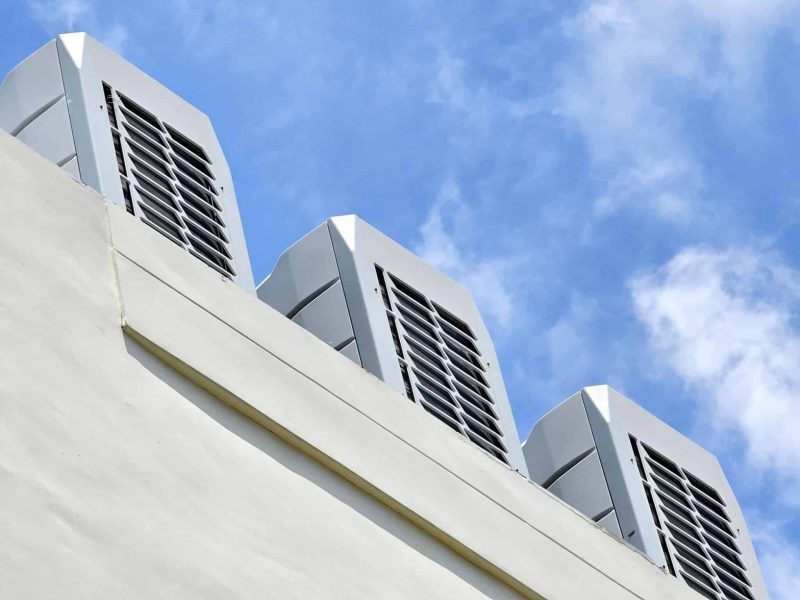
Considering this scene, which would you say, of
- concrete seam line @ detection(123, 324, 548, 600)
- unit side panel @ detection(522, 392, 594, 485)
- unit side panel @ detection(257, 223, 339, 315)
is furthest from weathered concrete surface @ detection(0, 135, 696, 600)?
unit side panel @ detection(522, 392, 594, 485)

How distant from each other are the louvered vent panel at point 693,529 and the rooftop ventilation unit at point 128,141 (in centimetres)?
244

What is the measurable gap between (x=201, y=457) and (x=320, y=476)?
0.62 metres

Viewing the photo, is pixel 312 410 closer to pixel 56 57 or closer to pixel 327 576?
pixel 327 576

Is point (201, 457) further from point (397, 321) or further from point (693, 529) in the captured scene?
point (693, 529)

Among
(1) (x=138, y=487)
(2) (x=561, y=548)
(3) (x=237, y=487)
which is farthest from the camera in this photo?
(2) (x=561, y=548)

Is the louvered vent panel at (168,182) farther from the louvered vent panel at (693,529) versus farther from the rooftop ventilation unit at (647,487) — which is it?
the louvered vent panel at (693,529)

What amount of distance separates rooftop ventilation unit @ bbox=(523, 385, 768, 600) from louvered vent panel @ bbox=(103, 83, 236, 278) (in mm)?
2212

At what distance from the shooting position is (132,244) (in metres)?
5.59

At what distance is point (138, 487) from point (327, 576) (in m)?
0.74

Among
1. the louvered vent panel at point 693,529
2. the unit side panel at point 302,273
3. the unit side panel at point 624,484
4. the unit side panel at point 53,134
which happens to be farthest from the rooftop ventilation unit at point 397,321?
the unit side panel at point 53,134

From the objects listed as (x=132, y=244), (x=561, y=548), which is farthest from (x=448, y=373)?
(x=132, y=244)

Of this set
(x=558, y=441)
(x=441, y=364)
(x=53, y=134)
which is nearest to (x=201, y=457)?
(x=53, y=134)

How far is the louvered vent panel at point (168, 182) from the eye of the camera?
6.41m

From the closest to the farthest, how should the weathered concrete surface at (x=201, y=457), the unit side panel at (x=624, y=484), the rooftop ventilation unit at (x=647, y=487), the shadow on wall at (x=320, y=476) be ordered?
the weathered concrete surface at (x=201, y=457), the shadow on wall at (x=320, y=476), the unit side panel at (x=624, y=484), the rooftop ventilation unit at (x=647, y=487)
